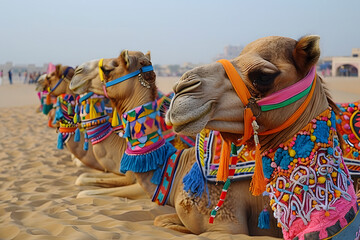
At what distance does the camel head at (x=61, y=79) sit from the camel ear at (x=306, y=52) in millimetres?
5889

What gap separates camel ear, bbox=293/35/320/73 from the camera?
1.82 m

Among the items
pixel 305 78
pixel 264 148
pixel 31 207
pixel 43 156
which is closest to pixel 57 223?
pixel 31 207

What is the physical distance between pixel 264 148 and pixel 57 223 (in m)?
2.38

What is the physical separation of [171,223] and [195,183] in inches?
22.8

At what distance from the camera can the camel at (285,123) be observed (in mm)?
1834

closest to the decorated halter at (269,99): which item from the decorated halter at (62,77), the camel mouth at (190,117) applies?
the camel mouth at (190,117)

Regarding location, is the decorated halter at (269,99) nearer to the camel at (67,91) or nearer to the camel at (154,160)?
the camel at (154,160)

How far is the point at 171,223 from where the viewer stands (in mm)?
3658

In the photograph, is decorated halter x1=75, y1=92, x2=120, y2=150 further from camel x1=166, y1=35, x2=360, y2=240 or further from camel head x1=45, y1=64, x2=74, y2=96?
camel x1=166, y1=35, x2=360, y2=240

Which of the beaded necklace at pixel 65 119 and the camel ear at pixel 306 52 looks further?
the beaded necklace at pixel 65 119

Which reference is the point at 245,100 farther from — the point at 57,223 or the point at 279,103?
the point at 57,223

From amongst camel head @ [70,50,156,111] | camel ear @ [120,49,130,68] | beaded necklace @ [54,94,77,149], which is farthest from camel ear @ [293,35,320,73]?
beaded necklace @ [54,94,77,149]

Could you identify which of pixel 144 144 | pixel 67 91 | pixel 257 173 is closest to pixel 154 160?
pixel 144 144

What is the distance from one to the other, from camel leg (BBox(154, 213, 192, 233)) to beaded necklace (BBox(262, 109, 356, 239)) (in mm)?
1686
